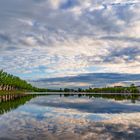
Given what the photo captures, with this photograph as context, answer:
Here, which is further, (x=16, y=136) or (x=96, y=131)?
(x=96, y=131)

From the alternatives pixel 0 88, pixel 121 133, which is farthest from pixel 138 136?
pixel 0 88

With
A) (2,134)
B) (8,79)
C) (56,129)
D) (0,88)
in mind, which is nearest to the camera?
(2,134)

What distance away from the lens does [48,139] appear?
1927cm

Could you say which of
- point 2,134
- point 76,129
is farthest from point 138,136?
point 2,134

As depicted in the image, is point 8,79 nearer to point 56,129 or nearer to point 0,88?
point 0,88

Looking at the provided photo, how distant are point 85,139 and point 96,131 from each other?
3641 mm

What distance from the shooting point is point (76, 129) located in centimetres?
2430

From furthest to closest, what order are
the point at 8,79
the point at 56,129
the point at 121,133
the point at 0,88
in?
the point at 8,79, the point at 0,88, the point at 56,129, the point at 121,133

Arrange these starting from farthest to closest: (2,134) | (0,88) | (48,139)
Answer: (0,88) → (2,134) → (48,139)

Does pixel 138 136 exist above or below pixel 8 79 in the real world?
below

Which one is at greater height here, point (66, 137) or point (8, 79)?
point (8, 79)

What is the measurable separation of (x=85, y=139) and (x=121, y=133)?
3799mm

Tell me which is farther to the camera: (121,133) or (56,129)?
(56,129)

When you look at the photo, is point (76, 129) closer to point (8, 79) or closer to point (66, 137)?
point (66, 137)
